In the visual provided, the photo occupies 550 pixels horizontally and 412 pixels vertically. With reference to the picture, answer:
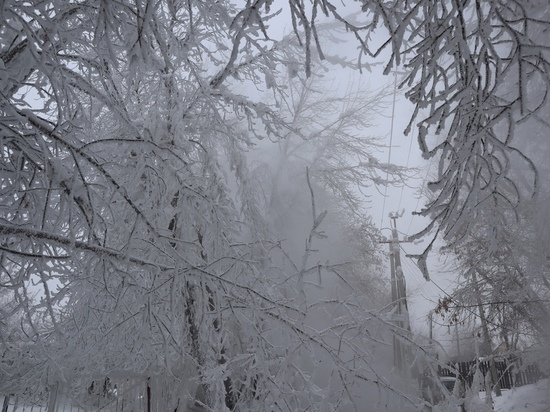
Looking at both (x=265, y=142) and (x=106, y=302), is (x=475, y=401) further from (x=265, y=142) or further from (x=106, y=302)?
(x=265, y=142)

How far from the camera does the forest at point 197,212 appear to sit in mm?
1580

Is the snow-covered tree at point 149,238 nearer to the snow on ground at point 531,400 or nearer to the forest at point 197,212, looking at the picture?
the forest at point 197,212

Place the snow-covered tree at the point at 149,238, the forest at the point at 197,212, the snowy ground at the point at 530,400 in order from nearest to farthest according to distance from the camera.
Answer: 1. the forest at the point at 197,212
2. the snow-covered tree at the point at 149,238
3. the snowy ground at the point at 530,400

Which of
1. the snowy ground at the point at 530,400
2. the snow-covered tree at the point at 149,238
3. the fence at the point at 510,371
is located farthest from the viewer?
the snowy ground at the point at 530,400

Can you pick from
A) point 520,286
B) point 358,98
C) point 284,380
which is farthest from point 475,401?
point 358,98

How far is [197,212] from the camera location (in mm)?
3775

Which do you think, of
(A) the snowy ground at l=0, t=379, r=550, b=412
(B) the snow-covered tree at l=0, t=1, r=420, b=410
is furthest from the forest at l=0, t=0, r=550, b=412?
(A) the snowy ground at l=0, t=379, r=550, b=412

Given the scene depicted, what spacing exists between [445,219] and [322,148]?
1384 cm

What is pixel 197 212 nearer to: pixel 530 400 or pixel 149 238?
pixel 149 238

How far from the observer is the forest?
1.58 meters

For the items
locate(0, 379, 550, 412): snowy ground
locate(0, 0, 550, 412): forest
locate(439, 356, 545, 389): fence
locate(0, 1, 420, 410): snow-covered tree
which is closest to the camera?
locate(0, 0, 550, 412): forest

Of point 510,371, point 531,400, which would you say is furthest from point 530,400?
point 510,371

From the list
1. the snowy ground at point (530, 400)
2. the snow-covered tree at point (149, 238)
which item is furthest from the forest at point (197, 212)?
the snowy ground at point (530, 400)

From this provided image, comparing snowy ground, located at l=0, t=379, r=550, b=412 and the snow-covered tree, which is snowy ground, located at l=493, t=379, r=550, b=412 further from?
the snow-covered tree
